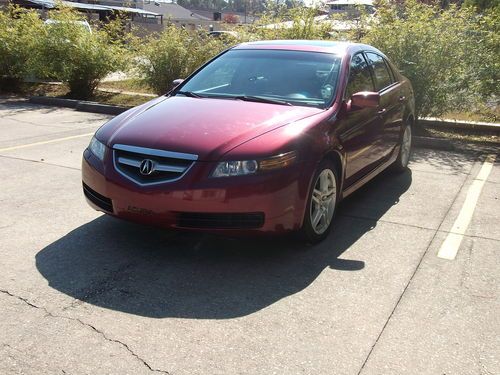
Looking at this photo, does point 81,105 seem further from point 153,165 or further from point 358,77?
point 153,165

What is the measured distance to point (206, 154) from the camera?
3.94 meters

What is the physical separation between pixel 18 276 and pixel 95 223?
117 centimetres

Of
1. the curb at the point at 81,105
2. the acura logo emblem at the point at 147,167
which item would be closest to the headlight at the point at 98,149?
the acura logo emblem at the point at 147,167

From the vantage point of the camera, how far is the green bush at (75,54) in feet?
42.2

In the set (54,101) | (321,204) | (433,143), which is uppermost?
(321,204)

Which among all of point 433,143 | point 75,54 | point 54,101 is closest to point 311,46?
point 433,143

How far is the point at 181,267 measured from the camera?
4074mm

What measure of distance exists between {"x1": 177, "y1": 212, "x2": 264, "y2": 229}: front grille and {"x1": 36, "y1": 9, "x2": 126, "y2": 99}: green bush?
10002 mm

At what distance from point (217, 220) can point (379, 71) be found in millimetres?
3327

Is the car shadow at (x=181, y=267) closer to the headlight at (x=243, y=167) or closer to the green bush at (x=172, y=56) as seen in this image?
the headlight at (x=243, y=167)

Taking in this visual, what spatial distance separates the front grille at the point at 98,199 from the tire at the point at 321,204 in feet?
5.02

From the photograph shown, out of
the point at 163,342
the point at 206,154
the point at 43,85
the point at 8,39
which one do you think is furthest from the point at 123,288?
the point at 43,85

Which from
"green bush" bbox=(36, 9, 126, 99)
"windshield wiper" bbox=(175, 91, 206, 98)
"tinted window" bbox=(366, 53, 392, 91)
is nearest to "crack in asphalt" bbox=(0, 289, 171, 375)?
"windshield wiper" bbox=(175, 91, 206, 98)

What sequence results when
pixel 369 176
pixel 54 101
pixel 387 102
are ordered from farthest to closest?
pixel 54 101
pixel 387 102
pixel 369 176
